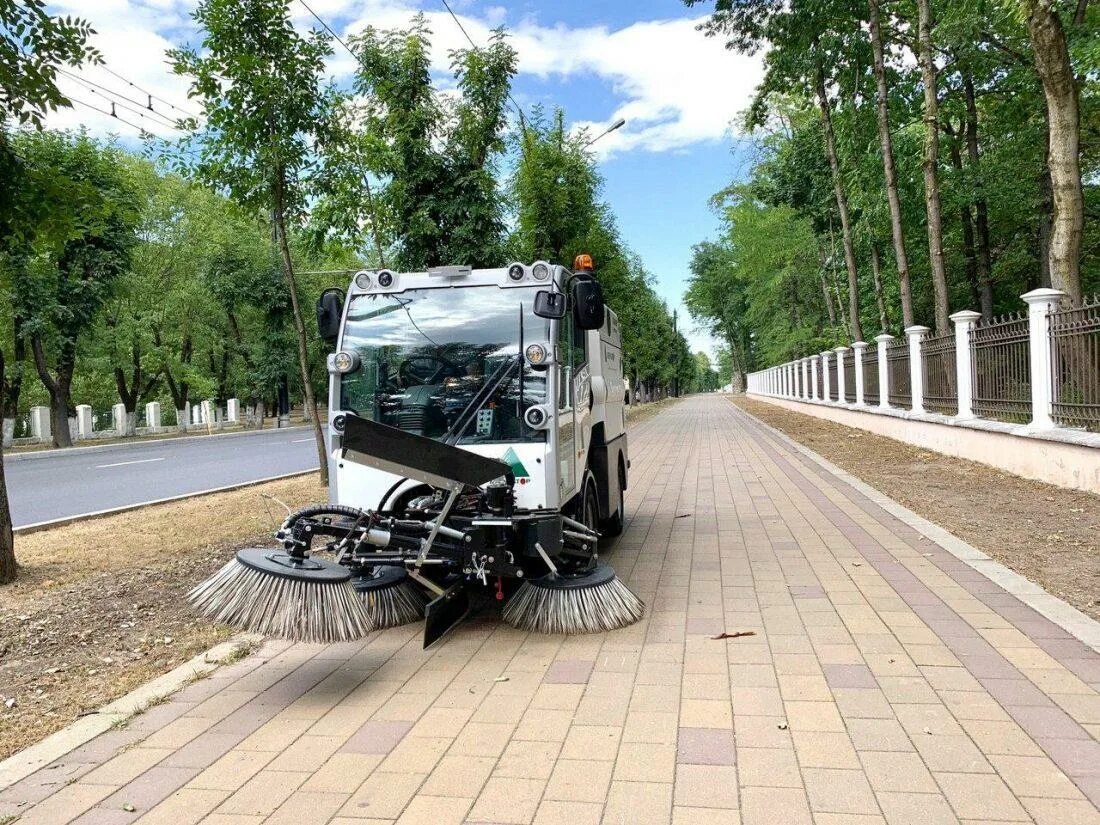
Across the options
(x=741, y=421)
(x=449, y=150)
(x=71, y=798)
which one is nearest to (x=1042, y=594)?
(x=71, y=798)

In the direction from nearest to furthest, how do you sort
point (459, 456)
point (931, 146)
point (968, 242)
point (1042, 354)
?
point (459, 456)
point (1042, 354)
point (931, 146)
point (968, 242)

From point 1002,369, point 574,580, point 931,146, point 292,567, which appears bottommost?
point 574,580

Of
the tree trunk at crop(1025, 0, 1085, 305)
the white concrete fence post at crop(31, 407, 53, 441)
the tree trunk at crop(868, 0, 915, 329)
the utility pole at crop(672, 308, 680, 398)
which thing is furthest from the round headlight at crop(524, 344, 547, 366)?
the utility pole at crop(672, 308, 680, 398)

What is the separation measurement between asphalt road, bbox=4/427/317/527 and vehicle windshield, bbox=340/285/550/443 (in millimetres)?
7476

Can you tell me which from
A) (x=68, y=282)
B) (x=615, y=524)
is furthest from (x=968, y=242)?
(x=68, y=282)

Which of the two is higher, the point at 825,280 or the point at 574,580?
the point at 825,280

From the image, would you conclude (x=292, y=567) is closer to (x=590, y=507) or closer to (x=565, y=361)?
(x=565, y=361)

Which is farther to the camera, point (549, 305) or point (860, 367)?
point (860, 367)

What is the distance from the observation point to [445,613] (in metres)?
5.07

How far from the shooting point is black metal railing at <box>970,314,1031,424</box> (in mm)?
11492

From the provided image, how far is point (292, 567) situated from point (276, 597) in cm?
17

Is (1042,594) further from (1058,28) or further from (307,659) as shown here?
(1058,28)

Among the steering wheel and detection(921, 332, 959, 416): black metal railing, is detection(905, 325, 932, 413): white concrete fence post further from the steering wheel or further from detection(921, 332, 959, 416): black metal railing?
the steering wheel

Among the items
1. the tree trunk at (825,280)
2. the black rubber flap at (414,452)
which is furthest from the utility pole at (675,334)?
the black rubber flap at (414,452)
